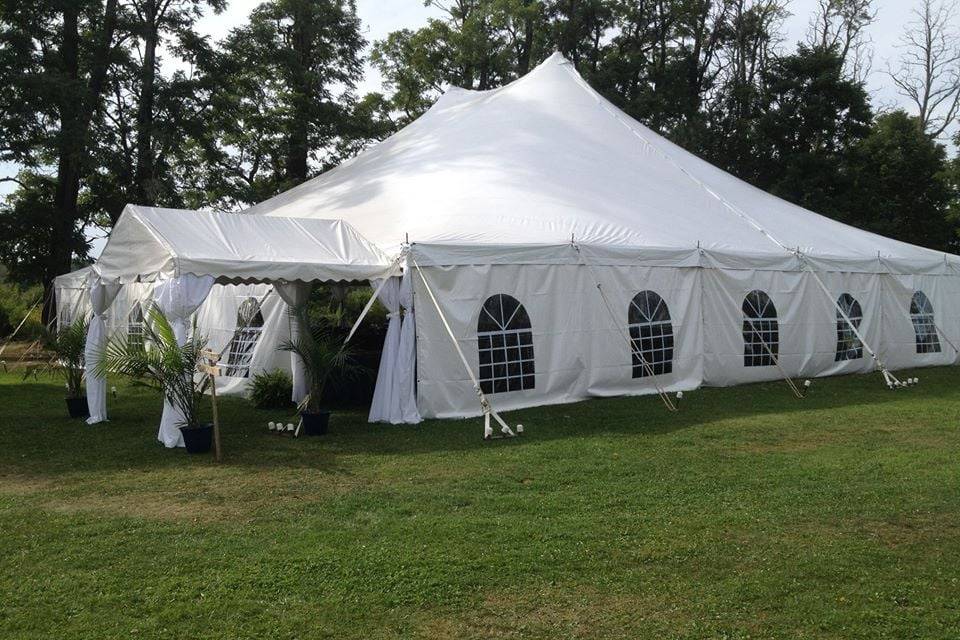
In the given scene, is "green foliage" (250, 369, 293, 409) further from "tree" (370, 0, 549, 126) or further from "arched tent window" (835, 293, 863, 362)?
"tree" (370, 0, 549, 126)

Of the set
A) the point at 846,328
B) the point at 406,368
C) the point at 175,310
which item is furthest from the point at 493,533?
the point at 846,328

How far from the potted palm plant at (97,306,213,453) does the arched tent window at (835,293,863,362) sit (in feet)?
31.9

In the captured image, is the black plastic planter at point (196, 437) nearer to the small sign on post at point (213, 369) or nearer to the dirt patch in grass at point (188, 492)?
the small sign on post at point (213, 369)

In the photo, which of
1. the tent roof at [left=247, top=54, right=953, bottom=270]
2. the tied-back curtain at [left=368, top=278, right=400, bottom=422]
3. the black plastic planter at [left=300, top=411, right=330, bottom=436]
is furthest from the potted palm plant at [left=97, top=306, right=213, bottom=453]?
the tent roof at [left=247, top=54, right=953, bottom=270]

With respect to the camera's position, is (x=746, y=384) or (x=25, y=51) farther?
(x=25, y=51)

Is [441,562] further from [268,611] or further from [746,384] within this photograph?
[746,384]

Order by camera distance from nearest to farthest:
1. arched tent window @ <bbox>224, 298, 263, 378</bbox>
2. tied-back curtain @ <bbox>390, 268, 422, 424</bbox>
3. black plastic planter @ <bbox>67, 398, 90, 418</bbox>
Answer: tied-back curtain @ <bbox>390, 268, 422, 424</bbox> < black plastic planter @ <bbox>67, 398, 90, 418</bbox> < arched tent window @ <bbox>224, 298, 263, 378</bbox>

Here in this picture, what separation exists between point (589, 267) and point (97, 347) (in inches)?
237

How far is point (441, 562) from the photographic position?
4348mm

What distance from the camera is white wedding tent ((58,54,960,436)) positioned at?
9188 mm

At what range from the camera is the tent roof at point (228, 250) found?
8031mm

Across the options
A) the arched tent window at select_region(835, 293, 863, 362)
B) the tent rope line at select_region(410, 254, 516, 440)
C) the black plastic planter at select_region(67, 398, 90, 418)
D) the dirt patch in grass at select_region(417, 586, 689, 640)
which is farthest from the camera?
the arched tent window at select_region(835, 293, 863, 362)

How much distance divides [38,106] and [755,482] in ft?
49.3

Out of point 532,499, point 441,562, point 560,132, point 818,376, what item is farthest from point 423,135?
point 441,562
